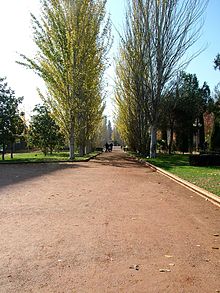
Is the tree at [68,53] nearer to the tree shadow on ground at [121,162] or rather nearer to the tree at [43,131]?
the tree shadow on ground at [121,162]

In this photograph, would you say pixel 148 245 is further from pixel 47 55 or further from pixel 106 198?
pixel 47 55

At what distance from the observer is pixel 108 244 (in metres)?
5.15

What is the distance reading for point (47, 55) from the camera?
27406 millimetres

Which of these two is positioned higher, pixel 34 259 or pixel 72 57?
pixel 72 57

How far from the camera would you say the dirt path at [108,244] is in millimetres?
3777

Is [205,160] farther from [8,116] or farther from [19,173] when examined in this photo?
[8,116]

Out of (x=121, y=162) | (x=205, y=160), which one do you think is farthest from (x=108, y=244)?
(x=121, y=162)

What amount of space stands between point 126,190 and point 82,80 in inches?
740

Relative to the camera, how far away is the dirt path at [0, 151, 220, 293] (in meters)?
3.78

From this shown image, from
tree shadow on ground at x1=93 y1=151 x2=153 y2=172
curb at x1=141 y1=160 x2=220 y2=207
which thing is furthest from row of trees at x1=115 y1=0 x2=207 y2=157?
curb at x1=141 y1=160 x2=220 y2=207

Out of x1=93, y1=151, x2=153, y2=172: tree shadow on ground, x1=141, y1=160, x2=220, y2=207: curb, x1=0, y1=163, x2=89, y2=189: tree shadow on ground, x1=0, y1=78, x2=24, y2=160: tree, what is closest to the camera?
x1=141, y1=160, x2=220, y2=207: curb

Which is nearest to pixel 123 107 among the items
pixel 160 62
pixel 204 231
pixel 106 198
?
pixel 160 62

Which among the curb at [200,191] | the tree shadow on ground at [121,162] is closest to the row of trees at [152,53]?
the tree shadow on ground at [121,162]

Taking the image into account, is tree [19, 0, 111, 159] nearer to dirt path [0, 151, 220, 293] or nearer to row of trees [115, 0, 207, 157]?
row of trees [115, 0, 207, 157]
